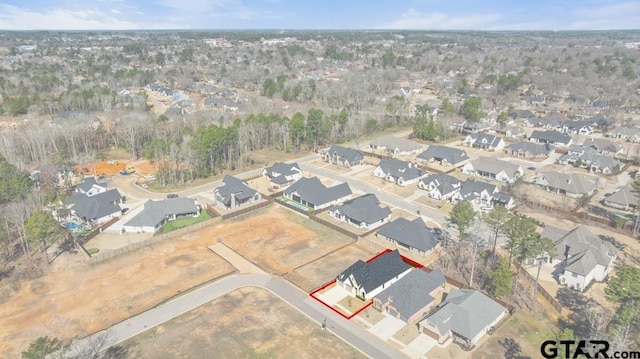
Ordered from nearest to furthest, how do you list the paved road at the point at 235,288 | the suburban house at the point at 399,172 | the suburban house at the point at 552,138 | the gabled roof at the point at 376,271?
1. the paved road at the point at 235,288
2. the gabled roof at the point at 376,271
3. the suburban house at the point at 399,172
4. the suburban house at the point at 552,138

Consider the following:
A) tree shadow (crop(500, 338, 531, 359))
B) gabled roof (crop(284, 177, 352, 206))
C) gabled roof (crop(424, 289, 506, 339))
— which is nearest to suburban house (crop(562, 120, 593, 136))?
gabled roof (crop(284, 177, 352, 206))

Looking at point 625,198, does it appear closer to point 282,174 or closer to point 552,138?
point 552,138

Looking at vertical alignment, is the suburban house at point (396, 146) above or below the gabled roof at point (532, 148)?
below

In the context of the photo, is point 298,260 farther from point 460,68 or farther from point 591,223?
point 460,68

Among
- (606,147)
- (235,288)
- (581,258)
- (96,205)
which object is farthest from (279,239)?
(606,147)

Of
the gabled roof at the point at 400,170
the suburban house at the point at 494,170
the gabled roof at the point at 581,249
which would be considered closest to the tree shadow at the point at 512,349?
the gabled roof at the point at 581,249

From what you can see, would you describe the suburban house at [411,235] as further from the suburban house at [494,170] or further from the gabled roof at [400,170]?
the suburban house at [494,170]
